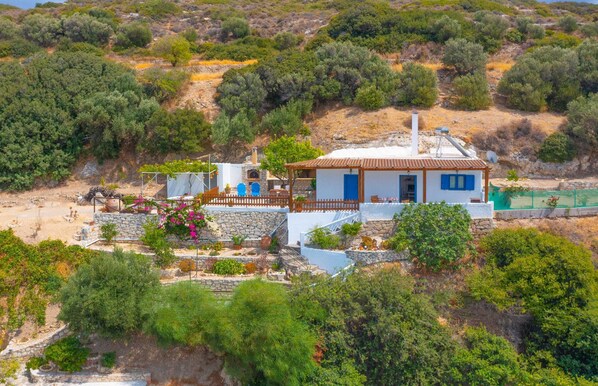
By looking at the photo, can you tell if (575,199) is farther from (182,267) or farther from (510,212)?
(182,267)

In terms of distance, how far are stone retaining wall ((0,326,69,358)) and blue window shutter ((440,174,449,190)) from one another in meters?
13.5

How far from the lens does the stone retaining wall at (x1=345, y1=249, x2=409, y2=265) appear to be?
1546cm

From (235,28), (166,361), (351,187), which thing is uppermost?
(235,28)

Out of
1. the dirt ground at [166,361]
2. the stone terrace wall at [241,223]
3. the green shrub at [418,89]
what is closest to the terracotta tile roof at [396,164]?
the stone terrace wall at [241,223]

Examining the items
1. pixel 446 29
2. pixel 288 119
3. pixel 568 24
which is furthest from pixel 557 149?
pixel 568 24

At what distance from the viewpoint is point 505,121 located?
27.7 meters

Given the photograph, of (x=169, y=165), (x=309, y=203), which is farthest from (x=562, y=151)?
(x=169, y=165)

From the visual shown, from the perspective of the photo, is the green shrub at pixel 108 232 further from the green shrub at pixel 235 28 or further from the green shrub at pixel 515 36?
the green shrub at pixel 235 28

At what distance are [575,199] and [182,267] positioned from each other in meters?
14.8

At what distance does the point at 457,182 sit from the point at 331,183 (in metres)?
4.69

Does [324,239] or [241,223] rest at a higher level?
[241,223]

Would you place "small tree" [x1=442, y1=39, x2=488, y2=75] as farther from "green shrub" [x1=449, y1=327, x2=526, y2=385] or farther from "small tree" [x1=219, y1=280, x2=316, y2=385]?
"small tree" [x1=219, y1=280, x2=316, y2=385]

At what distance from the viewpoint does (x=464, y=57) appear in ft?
107

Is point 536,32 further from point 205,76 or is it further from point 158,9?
point 158,9
